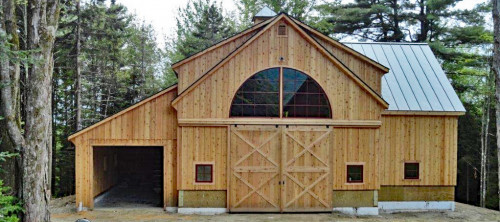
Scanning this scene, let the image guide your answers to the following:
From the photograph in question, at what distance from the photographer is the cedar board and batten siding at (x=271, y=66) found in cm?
1411

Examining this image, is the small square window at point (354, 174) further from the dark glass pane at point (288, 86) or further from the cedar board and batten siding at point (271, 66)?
the dark glass pane at point (288, 86)

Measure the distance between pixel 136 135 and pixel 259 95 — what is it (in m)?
4.34

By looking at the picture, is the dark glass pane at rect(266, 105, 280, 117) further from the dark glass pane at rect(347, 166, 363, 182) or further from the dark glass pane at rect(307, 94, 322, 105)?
the dark glass pane at rect(347, 166, 363, 182)

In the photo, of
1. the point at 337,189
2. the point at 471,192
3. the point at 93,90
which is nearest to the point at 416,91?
the point at 337,189

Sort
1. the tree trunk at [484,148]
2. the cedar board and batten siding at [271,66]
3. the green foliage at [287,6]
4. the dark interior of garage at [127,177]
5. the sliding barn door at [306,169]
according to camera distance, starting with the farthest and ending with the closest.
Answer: the green foliage at [287,6], the tree trunk at [484,148], the dark interior of garage at [127,177], the sliding barn door at [306,169], the cedar board and batten siding at [271,66]

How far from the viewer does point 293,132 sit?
14289 mm

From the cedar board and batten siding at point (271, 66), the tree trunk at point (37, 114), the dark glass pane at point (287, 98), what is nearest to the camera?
the tree trunk at point (37, 114)

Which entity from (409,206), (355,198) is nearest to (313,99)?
(355,198)

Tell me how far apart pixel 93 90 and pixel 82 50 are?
5.25m

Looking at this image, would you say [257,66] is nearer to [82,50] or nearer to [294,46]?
[294,46]

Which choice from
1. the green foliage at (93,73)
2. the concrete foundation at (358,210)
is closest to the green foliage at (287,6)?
the green foliage at (93,73)

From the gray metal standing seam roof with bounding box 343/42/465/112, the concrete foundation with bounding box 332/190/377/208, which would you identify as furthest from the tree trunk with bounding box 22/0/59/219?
the gray metal standing seam roof with bounding box 343/42/465/112

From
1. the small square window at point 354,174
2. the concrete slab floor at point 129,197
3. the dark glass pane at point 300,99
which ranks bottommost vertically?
the concrete slab floor at point 129,197

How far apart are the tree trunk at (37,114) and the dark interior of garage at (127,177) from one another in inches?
220
